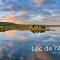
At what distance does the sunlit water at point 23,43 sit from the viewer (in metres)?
1.88

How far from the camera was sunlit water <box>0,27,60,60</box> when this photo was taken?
188 centimetres


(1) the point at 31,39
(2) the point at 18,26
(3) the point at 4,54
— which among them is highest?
(2) the point at 18,26

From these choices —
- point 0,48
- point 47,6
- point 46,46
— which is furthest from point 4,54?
point 47,6

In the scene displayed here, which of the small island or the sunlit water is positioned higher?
the small island

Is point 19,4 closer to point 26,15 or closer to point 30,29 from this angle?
point 26,15

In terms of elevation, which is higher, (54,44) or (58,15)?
(58,15)

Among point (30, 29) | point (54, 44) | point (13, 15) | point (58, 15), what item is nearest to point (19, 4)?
point (13, 15)

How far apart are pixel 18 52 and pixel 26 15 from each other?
0.36 m

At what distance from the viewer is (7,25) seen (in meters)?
1.89

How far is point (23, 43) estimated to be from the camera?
1.90 meters

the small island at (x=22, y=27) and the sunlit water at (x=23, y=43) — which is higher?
the small island at (x=22, y=27)

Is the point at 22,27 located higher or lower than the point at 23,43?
higher

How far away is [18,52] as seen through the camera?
1.89 meters

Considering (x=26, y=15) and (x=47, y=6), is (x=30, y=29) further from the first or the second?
(x=47, y=6)
